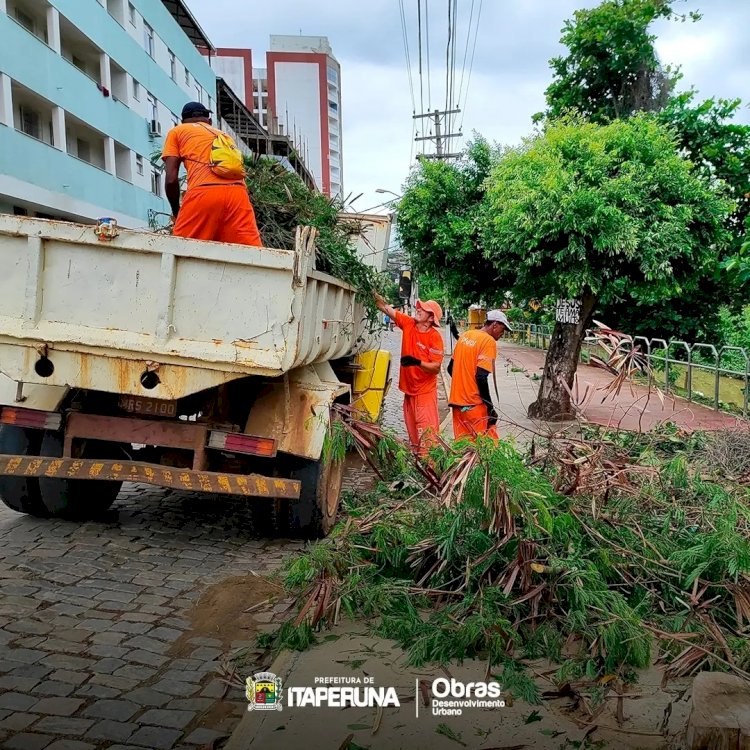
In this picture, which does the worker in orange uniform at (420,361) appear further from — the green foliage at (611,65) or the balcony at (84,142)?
the balcony at (84,142)

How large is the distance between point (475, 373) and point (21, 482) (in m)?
3.86

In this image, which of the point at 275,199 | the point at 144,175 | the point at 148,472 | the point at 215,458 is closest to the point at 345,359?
the point at 275,199

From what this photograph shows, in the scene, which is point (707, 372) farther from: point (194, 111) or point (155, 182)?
point (155, 182)

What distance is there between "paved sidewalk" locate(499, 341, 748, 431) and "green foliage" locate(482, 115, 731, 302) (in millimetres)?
1336

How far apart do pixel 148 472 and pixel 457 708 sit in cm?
269

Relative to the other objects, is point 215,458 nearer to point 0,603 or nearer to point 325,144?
point 0,603

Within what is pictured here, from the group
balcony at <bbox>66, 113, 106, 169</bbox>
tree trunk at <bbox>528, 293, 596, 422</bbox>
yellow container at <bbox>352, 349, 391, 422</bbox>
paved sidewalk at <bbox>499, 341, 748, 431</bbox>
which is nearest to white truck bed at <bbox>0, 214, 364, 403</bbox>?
paved sidewalk at <bbox>499, 341, 748, 431</bbox>

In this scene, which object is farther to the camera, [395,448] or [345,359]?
[345,359]

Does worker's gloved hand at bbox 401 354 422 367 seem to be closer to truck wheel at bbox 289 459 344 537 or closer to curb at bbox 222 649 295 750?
truck wheel at bbox 289 459 344 537

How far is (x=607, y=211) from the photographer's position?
848 cm

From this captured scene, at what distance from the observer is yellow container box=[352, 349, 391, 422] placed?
798 centimetres

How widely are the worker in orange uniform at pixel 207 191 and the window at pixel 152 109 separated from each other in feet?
77.5

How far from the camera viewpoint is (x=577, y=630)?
10.9ft

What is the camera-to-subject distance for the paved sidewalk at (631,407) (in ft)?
17.9
